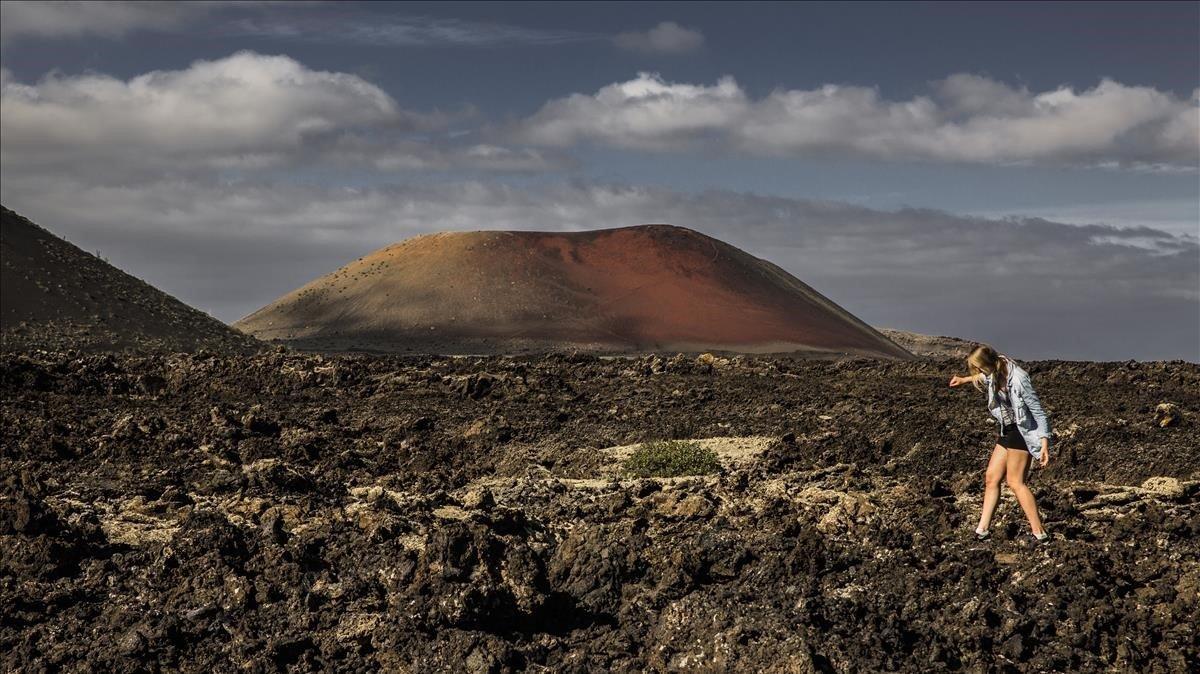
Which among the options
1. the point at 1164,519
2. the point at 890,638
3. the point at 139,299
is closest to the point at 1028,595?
the point at 890,638

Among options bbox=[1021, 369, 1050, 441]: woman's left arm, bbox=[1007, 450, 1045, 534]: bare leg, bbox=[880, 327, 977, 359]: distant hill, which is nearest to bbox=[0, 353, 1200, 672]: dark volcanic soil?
bbox=[1007, 450, 1045, 534]: bare leg

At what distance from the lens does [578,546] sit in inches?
344

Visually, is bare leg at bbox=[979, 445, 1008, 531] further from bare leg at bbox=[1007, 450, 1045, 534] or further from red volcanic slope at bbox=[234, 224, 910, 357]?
red volcanic slope at bbox=[234, 224, 910, 357]

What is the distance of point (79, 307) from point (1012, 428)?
33.2 meters

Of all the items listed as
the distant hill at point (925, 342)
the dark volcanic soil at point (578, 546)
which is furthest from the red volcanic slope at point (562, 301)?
the dark volcanic soil at point (578, 546)

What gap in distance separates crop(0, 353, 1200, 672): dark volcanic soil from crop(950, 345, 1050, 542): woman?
29 centimetres

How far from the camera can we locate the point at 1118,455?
1363 cm

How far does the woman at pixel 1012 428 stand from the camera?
9.19 m

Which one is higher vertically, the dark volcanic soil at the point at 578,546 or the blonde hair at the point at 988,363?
the blonde hair at the point at 988,363

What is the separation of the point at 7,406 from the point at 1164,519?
1557 cm

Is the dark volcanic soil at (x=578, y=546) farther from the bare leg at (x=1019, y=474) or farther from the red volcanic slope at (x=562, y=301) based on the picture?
the red volcanic slope at (x=562, y=301)

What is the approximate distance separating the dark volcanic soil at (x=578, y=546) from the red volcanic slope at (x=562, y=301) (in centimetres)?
3570

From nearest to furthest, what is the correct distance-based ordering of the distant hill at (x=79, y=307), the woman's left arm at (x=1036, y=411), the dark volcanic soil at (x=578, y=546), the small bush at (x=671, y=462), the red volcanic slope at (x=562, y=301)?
1. the dark volcanic soil at (x=578, y=546)
2. the woman's left arm at (x=1036, y=411)
3. the small bush at (x=671, y=462)
4. the distant hill at (x=79, y=307)
5. the red volcanic slope at (x=562, y=301)

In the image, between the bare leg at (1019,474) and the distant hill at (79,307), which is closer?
the bare leg at (1019,474)
